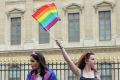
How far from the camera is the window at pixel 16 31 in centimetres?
3550

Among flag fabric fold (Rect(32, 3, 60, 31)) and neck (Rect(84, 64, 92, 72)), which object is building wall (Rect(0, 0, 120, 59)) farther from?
neck (Rect(84, 64, 92, 72))

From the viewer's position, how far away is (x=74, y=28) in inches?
1341

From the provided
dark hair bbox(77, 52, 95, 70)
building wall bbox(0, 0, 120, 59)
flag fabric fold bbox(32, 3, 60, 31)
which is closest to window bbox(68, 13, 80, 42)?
building wall bbox(0, 0, 120, 59)

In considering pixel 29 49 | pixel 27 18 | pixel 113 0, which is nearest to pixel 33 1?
pixel 27 18

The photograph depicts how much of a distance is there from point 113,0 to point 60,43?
27.3 meters

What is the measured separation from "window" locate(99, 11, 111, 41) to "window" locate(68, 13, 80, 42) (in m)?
1.57

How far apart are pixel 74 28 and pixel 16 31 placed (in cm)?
423

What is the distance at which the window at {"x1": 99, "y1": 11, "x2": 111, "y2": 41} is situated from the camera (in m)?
33.3

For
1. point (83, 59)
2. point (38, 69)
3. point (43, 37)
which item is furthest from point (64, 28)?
point (38, 69)

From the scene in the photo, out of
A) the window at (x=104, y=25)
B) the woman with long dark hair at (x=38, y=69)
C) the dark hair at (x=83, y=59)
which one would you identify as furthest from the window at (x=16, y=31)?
the woman with long dark hair at (x=38, y=69)

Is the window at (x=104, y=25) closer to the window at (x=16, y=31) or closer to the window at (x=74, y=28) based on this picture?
the window at (x=74, y=28)

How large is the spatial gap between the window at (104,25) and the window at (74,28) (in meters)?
1.57

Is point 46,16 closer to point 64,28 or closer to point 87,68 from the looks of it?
point 87,68

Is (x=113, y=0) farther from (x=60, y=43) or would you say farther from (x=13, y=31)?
(x=60, y=43)
